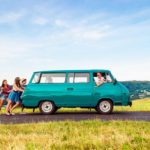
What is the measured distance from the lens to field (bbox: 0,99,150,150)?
35.3 ft

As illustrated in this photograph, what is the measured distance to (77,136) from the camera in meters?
12.1

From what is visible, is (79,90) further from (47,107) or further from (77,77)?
(47,107)

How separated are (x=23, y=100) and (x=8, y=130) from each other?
7.41m

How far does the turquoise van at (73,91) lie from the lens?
68.5 ft

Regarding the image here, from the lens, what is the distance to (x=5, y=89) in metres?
24.0

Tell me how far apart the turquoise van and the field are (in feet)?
18.6

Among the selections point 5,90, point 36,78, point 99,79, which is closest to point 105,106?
point 99,79

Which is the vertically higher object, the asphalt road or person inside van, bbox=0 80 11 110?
person inside van, bbox=0 80 11 110

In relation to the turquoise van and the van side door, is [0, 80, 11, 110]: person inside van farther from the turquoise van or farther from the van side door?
the van side door

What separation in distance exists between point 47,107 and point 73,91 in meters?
1.33

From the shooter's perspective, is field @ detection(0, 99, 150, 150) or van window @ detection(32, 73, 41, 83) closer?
field @ detection(0, 99, 150, 150)

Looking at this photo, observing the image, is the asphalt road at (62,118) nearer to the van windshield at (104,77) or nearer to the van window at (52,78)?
the van windshield at (104,77)

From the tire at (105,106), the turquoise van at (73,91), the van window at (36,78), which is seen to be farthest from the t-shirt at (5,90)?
the tire at (105,106)

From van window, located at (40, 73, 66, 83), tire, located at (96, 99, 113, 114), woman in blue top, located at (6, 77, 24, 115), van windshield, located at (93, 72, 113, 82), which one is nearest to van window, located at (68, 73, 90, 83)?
van window, located at (40, 73, 66, 83)
